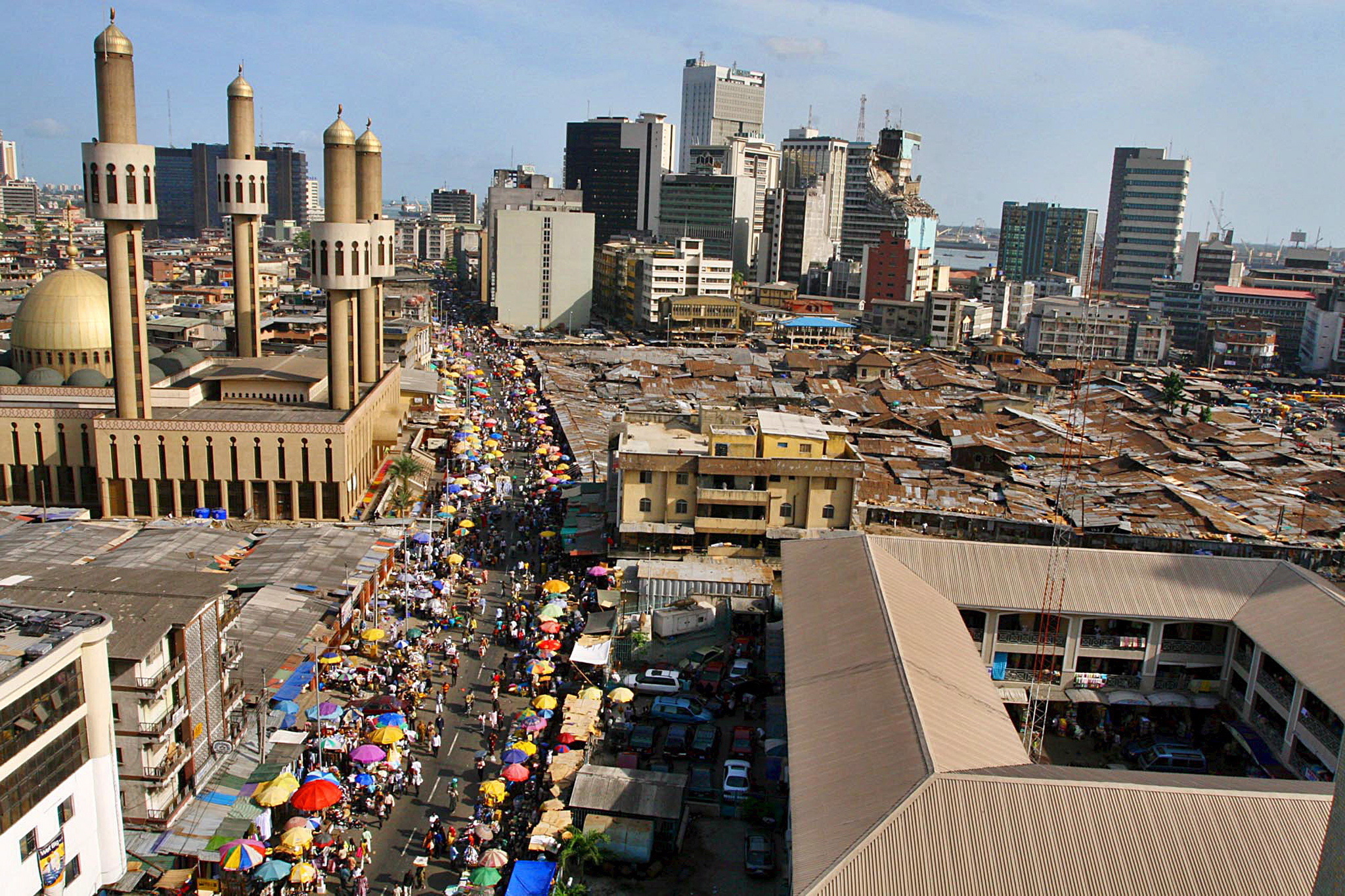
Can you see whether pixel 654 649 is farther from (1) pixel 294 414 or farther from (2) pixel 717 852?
(1) pixel 294 414

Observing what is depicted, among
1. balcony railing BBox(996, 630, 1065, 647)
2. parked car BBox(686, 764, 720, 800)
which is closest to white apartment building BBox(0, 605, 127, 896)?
parked car BBox(686, 764, 720, 800)

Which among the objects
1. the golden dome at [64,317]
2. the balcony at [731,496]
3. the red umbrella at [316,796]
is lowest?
the red umbrella at [316,796]

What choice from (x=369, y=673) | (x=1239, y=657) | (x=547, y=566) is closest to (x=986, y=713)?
(x=1239, y=657)

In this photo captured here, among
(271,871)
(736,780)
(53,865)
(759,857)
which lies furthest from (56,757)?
(736,780)

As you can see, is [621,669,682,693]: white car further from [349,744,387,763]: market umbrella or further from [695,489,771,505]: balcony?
[695,489,771,505]: balcony

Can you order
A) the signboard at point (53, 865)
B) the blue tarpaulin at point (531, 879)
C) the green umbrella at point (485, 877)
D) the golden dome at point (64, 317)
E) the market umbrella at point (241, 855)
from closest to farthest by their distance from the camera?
the signboard at point (53, 865) → the market umbrella at point (241, 855) → the blue tarpaulin at point (531, 879) → the green umbrella at point (485, 877) → the golden dome at point (64, 317)

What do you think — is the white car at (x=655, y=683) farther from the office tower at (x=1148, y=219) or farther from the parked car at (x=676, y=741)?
the office tower at (x=1148, y=219)

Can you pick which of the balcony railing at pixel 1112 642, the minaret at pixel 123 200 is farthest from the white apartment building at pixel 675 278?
the balcony railing at pixel 1112 642
